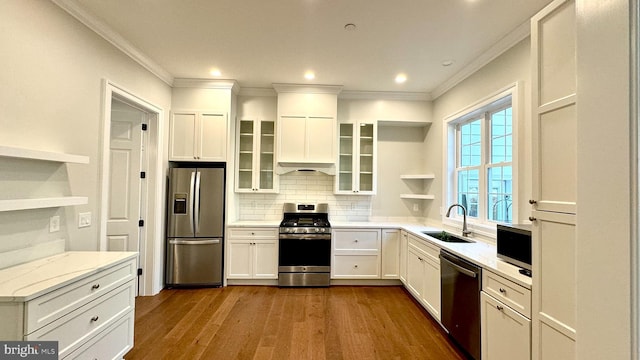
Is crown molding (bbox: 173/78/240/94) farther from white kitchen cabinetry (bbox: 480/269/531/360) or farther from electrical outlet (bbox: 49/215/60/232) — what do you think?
white kitchen cabinetry (bbox: 480/269/531/360)

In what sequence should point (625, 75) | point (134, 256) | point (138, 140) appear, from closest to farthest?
point (625, 75) < point (134, 256) < point (138, 140)

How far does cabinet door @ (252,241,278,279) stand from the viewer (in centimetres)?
380

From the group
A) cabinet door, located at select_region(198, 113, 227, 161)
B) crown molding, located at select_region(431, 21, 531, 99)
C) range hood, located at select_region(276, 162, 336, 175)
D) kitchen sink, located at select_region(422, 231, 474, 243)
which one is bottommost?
kitchen sink, located at select_region(422, 231, 474, 243)

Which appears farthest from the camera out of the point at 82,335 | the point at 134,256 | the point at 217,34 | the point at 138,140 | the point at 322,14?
the point at 138,140

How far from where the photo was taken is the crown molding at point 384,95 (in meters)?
4.20

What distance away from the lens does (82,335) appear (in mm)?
1647

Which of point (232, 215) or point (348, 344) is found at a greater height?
point (232, 215)

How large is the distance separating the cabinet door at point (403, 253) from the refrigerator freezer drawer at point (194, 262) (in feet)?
8.14

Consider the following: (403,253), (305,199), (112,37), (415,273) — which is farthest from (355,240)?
(112,37)

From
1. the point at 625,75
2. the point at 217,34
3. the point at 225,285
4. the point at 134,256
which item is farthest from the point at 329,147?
the point at 625,75

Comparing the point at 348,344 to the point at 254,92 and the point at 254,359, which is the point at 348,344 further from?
the point at 254,92

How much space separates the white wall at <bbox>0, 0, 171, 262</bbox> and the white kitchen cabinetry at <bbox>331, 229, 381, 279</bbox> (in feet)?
8.90

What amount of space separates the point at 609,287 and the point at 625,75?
1.49ft

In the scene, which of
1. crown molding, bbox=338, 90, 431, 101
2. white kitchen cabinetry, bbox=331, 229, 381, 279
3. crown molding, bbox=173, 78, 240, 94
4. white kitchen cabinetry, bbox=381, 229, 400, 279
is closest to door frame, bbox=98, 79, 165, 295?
crown molding, bbox=173, 78, 240, 94
